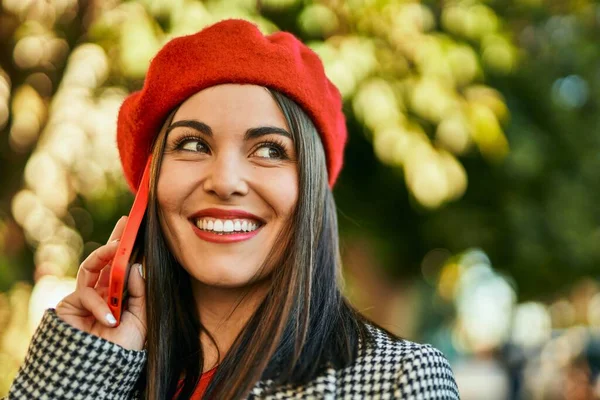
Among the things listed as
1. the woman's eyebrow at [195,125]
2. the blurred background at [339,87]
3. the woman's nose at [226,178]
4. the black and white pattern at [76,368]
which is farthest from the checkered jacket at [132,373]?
the blurred background at [339,87]

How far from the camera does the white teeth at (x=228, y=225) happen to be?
244 cm

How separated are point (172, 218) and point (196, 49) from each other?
434 millimetres

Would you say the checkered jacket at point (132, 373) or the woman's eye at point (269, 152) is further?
the woman's eye at point (269, 152)

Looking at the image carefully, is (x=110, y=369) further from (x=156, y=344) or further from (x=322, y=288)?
(x=322, y=288)

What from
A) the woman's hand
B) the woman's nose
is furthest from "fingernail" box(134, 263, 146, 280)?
the woman's nose

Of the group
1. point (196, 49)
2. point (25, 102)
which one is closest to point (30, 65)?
point (25, 102)

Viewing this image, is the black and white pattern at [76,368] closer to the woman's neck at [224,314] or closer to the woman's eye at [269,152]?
the woman's neck at [224,314]

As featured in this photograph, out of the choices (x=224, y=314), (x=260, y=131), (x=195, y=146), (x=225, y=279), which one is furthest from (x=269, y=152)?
(x=224, y=314)

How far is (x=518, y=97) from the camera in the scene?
6699 mm

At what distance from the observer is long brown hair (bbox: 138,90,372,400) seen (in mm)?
2338

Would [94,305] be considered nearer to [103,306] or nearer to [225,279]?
[103,306]

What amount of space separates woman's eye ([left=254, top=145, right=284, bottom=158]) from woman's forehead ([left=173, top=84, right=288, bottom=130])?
6cm

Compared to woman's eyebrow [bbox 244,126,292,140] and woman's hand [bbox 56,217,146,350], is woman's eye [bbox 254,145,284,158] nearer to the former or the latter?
woman's eyebrow [bbox 244,126,292,140]

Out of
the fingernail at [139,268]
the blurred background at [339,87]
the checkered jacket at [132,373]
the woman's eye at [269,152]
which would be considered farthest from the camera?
the blurred background at [339,87]
